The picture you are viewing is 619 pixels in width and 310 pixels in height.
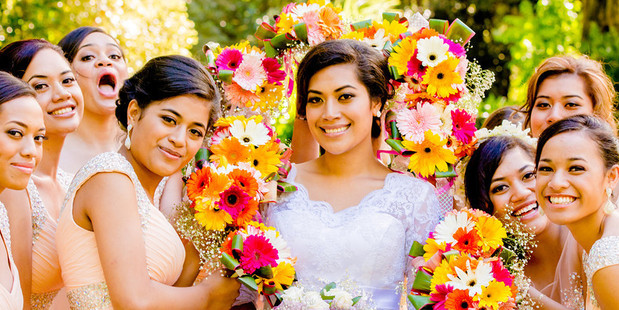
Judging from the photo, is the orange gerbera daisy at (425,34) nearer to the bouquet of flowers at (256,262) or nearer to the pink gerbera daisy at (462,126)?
the pink gerbera daisy at (462,126)

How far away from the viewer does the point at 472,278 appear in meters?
3.90

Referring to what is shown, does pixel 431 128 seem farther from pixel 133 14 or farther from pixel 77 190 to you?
pixel 133 14

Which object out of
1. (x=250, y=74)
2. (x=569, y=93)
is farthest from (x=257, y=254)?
(x=569, y=93)

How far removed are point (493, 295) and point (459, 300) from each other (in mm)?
191

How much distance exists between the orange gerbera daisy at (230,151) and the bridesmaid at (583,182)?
1726 mm

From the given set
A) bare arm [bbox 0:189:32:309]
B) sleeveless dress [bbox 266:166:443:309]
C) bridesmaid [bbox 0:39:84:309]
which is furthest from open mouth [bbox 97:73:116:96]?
sleeveless dress [bbox 266:166:443:309]

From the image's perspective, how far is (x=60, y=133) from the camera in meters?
4.71

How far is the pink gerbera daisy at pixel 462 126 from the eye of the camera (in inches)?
180

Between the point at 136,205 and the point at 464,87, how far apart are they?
2191 mm

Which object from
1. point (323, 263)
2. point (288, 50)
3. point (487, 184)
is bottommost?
point (323, 263)

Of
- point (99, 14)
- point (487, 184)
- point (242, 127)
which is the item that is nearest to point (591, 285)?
point (487, 184)

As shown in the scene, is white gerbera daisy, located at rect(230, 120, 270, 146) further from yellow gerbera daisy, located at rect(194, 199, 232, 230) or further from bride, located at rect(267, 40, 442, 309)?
yellow gerbera daisy, located at rect(194, 199, 232, 230)

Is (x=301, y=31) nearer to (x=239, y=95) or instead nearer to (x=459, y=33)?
(x=239, y=95)

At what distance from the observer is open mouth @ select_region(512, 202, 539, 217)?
4523mm
